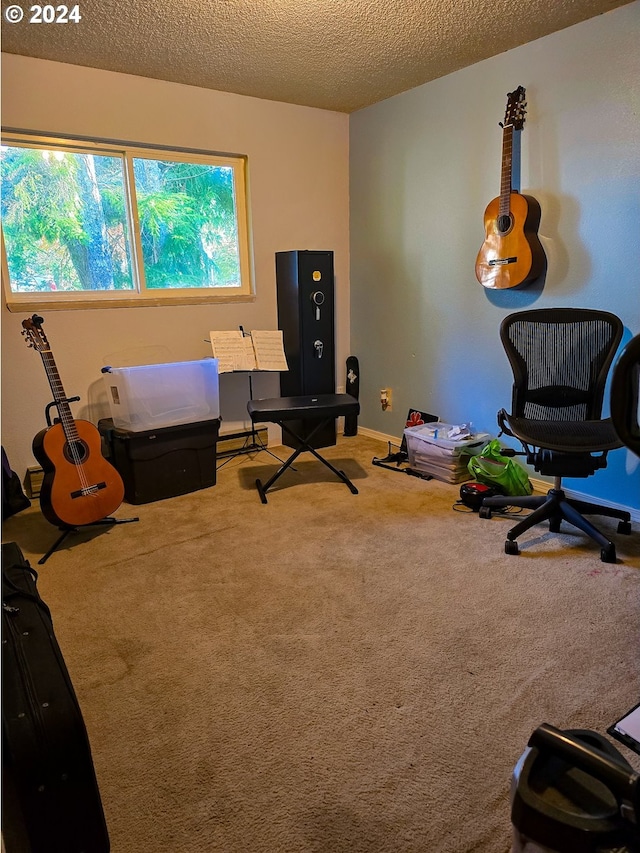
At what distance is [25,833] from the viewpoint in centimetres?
115

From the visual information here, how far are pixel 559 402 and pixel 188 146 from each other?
276cm

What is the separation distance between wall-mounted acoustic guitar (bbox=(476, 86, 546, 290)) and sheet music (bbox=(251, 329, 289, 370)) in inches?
59.7

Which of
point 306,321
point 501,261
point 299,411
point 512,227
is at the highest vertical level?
point 512,227

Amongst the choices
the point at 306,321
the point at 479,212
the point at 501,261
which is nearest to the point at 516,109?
the point at 479,212

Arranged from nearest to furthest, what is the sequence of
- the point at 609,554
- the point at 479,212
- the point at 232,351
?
the point at 609,554, the point at 479,212, the point at 232,351

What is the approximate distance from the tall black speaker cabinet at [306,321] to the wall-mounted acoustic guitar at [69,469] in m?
1.60

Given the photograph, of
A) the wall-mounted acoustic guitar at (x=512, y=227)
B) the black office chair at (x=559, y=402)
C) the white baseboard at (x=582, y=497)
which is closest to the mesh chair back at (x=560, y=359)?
the black office chair at (x=559, y=402)

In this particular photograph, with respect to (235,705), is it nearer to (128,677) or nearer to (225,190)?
(128,677)

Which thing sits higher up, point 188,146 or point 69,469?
point 188,146

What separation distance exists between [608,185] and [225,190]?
2.43 meters

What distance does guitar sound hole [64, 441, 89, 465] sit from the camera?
2.77 meters

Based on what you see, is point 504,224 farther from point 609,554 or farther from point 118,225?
point 118,225

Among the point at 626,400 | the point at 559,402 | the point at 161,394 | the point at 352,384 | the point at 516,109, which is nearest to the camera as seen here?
the point at 626,400

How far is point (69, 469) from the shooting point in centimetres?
277
